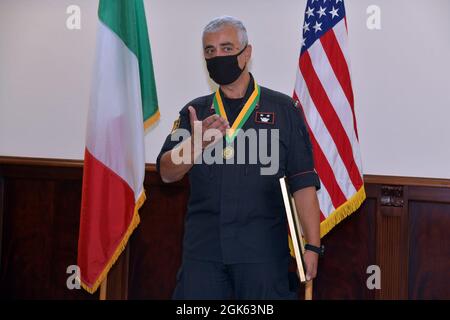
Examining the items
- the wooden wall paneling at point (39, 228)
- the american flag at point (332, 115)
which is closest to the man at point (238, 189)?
the american flag at point (332, 115)

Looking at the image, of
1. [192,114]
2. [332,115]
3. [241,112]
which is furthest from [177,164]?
[332,115]

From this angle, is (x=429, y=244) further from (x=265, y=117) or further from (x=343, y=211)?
(x=265, y=117)

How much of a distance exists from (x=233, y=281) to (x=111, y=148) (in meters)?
1.03

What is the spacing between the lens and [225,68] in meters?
2.24

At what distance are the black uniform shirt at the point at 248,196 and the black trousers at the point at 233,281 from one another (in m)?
0.03

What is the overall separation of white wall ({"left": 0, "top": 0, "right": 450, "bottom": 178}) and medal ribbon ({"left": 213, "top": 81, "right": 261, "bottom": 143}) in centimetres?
118

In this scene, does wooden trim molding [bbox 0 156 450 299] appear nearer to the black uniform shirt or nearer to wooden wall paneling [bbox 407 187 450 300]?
wooden wall paneling [bbox 407 187 450 300]

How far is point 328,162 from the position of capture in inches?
117

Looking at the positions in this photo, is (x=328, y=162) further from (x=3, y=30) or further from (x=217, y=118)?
(x=3, y=30)

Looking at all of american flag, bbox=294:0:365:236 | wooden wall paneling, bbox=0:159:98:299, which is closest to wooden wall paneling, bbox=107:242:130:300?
wooden wall paneling, bbox=0:159:98:299

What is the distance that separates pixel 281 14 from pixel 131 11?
876 mm

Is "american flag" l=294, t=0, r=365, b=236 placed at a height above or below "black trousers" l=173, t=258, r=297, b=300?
above

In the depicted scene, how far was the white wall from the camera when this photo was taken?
3213 mm
